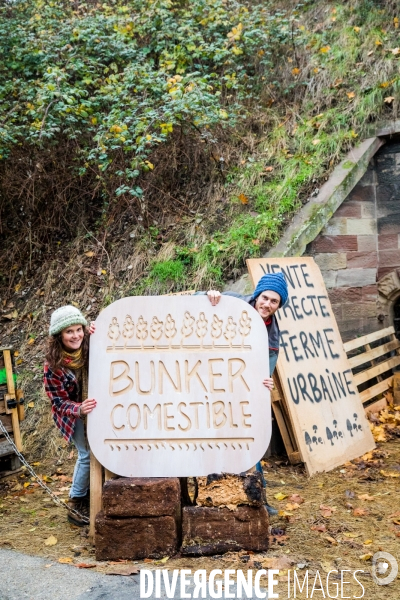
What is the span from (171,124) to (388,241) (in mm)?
2985

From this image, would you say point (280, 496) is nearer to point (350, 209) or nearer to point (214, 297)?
point (214, 297)

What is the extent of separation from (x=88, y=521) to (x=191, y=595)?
132 centimetres

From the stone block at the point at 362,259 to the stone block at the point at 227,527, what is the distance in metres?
4.13

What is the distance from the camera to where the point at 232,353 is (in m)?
3.74

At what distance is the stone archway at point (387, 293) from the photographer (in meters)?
7.48

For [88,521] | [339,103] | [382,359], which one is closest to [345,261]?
[382,359]

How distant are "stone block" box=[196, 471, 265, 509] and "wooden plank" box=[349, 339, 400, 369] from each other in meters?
3.07

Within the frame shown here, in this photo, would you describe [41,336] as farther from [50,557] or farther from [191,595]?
[191,595]

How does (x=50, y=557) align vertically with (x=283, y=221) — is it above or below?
below

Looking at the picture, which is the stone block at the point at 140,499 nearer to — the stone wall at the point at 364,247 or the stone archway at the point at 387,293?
the stone wall at the point at 364,247

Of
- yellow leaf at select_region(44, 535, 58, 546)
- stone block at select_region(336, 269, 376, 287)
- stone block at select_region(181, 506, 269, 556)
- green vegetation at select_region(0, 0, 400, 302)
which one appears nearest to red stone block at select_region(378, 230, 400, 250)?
stone block at select_region(336, 269, 376, 287)

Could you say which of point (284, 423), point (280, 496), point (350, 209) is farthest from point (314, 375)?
point (350, 209)

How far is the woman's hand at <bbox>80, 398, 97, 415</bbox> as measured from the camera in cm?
365

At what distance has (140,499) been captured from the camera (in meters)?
3.55
